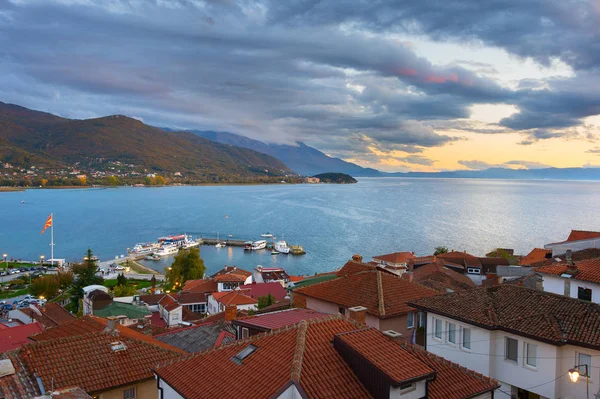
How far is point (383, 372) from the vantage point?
663cm

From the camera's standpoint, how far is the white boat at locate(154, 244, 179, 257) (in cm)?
7911

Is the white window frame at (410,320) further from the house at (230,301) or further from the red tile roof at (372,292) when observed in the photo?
the house at (230,301)

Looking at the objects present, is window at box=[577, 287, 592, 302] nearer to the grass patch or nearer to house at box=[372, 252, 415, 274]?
house at box=[372, 252, 415, 274]

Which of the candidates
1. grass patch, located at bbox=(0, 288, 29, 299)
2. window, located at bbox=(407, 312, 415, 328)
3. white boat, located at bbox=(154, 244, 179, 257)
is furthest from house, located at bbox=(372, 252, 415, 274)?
white boat, located at bbox=(154, 244, 179, 257)

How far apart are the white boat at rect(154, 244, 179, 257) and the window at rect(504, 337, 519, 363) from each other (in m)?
75.7

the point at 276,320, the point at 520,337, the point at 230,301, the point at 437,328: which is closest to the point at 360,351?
the point at 276,320

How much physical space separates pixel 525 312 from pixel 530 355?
1.12m

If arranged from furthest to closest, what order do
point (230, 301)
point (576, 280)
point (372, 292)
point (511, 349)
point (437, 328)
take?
point (230, 301)
point (576, 280)
point (372, 292)
point (437, 328)
point (511, 349)

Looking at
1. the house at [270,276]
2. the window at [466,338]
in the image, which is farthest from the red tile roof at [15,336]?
the house at [270,276]

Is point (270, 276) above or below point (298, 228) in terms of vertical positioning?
above

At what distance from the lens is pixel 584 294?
44.0ft

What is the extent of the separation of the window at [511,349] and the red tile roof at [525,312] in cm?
43

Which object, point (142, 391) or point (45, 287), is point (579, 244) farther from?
point (45, 287)

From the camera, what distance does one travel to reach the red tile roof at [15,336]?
1438cm
